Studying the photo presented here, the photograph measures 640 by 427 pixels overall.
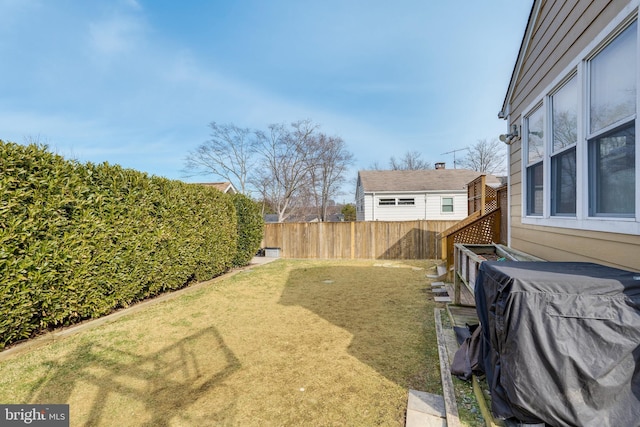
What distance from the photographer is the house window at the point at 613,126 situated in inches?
78.0

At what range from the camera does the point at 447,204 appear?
53.3 ft

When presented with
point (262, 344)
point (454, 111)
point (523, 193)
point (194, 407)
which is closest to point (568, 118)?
point (523, 193)

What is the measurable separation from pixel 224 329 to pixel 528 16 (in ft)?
20.0

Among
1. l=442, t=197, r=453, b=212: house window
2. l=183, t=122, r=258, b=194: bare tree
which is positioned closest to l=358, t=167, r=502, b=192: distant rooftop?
l=442, t=197, r=453, b=212: house window

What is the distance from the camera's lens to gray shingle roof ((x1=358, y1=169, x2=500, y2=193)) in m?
16.3

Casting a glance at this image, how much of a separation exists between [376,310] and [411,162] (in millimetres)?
28125

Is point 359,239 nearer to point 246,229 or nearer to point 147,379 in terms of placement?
point 246,229

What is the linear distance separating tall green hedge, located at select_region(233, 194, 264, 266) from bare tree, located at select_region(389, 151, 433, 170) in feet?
77.3

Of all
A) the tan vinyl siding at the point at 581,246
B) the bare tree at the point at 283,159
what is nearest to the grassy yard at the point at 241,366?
the tan vinyl siding at the point at 581,246

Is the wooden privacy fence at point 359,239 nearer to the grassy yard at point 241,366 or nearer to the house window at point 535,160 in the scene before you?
the grassy yard at point 241,366

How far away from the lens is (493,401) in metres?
1.79

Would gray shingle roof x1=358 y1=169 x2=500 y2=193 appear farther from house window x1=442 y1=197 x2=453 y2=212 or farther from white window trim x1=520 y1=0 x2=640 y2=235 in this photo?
white window trim x1=520 y1=0 x2=640 y2=235

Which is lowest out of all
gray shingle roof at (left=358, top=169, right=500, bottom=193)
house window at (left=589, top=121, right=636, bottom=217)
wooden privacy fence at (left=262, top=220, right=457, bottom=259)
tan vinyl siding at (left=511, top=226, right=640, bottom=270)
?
wooden privacy fence at (left=262, top=220, right=457, bottom=259)

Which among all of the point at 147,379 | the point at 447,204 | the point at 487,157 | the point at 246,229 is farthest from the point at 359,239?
the point at 487,157
